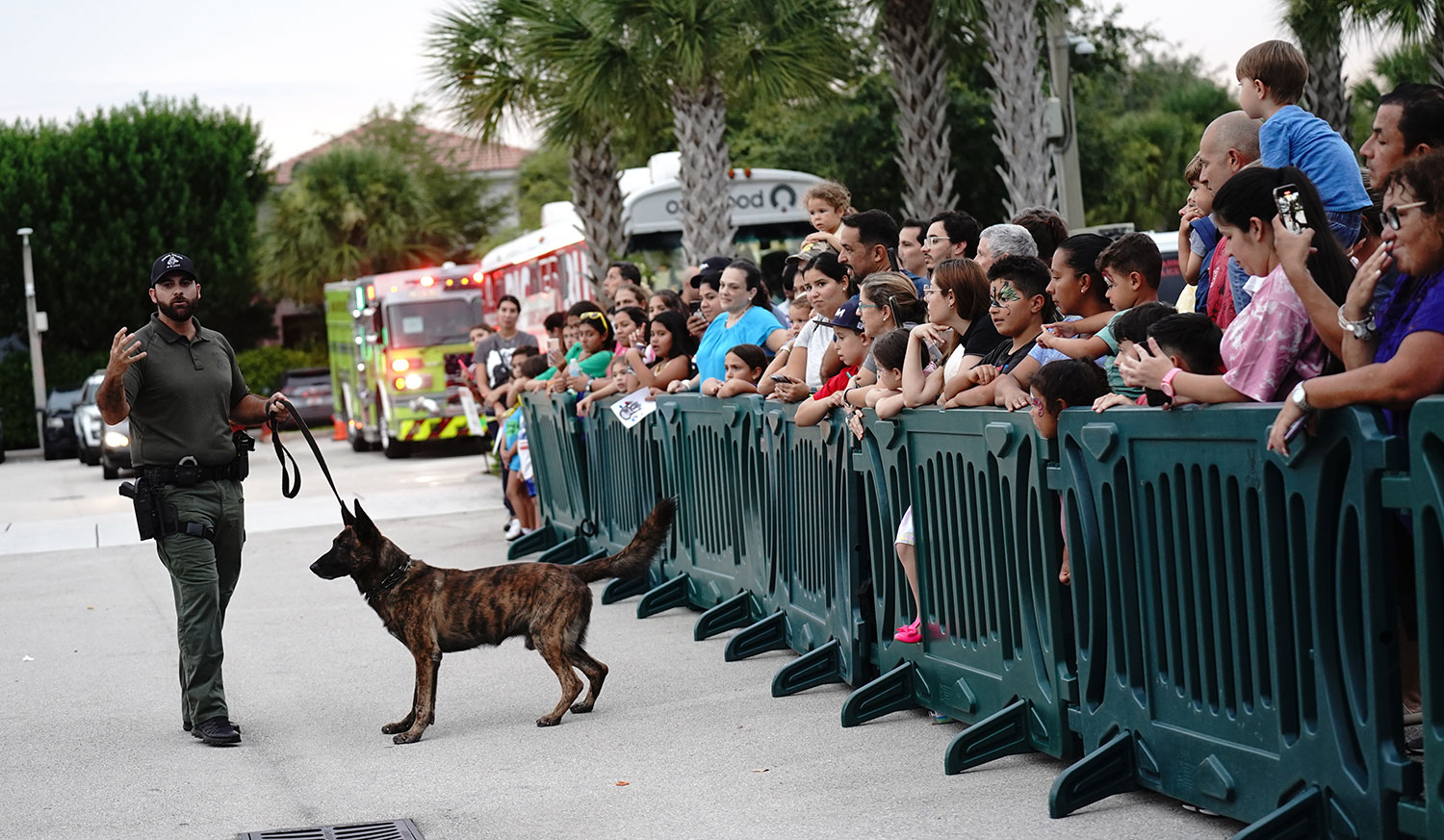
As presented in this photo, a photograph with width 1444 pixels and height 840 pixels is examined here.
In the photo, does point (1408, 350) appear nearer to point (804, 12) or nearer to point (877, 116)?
point (804, 12)

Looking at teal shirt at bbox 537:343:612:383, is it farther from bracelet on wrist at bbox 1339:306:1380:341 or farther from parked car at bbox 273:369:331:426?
parked car at bbox 273:369:331:426

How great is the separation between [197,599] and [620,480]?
4598mm

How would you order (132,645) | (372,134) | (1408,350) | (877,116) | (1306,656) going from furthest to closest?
(372,134) < (877,116) < (132,645) < (1306,656) < (1408,350)

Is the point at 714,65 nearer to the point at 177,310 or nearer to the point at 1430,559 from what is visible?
the point at 177,310

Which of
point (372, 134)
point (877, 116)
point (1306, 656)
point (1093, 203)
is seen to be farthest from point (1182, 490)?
point (372, 134)

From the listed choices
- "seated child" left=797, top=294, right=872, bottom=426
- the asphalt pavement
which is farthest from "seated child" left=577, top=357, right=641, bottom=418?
"seated child" left=797, top=294, right=872, bottom=426

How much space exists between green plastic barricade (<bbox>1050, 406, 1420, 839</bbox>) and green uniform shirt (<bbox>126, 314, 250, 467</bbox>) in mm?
4023

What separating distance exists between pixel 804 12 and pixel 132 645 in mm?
10779

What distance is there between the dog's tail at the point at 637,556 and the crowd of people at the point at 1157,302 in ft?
2.66

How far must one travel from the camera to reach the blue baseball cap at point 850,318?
7750mm

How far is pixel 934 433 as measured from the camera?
6.36 m

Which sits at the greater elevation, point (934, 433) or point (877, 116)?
point (877, 116)

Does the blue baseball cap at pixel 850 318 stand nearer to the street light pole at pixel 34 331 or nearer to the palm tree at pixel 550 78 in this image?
the palm tree at pixel 550 78

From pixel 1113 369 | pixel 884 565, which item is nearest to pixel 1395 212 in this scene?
pixel 1113 369
